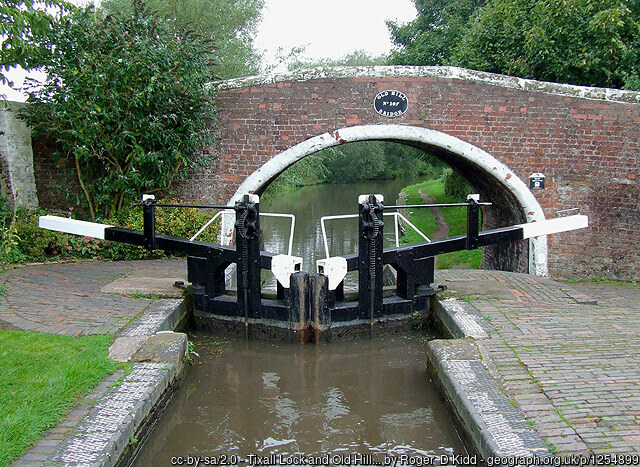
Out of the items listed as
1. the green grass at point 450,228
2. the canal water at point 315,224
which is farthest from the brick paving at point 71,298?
the green grass at point 450,228

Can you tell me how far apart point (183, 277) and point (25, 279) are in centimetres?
177

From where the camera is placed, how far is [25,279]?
6.87 m

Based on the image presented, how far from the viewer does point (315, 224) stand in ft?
59.2

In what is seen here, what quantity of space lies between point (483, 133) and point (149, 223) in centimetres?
490

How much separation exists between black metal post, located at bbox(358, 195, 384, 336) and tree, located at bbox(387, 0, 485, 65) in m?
11.2

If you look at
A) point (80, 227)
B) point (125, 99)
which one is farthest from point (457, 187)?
point (80, 227)

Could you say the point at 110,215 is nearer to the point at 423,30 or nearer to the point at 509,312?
the point at 509,312

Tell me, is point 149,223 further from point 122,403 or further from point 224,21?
point 224,21

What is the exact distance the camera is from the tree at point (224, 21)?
15.9 m

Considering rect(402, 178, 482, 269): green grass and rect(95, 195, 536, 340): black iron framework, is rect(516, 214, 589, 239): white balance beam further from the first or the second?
rect(402, 178, 482, 269): green grass

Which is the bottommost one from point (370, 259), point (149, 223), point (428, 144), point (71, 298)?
point (71, 298)

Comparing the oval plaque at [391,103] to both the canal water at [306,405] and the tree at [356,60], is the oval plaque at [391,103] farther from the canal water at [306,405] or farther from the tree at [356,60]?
the tree at [356,60]

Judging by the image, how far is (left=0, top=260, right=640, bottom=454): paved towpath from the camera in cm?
369

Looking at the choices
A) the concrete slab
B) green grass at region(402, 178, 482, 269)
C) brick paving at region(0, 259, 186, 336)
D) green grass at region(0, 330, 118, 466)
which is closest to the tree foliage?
green grass at region(402, 178, 482, 269)
